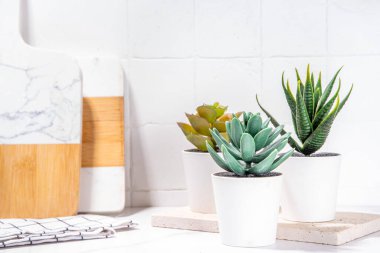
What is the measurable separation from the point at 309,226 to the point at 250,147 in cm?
20

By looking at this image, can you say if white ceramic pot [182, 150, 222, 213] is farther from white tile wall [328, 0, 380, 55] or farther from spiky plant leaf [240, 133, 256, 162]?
white tile wall [328, 0, 380, 55]

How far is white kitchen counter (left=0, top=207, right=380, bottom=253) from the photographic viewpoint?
1047mm

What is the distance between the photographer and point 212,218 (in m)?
1.21

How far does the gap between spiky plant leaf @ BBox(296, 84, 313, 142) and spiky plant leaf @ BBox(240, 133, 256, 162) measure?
6.6 inches

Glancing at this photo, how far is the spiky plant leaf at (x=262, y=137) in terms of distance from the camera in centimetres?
103

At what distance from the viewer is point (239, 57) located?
1474 mm

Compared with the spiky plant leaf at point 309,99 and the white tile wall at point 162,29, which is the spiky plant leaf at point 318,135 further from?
the white tile wall at point 162,29

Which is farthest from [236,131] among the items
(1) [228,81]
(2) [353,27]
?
(2) [353,27]

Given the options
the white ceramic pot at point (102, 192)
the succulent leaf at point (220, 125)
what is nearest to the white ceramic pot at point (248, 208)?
the succulent leaf at point (220, 125)

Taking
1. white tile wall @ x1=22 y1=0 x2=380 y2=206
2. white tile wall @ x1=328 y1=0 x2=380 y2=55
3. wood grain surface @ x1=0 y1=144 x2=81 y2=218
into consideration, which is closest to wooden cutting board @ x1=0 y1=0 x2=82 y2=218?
wood grain surface @ x1=0 y1=144 x2=81 y2=218

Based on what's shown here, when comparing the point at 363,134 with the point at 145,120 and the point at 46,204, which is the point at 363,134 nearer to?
the point at 145,120

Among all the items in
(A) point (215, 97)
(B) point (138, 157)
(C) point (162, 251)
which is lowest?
(C) point (162, 251)

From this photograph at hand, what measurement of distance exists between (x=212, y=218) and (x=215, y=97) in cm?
36

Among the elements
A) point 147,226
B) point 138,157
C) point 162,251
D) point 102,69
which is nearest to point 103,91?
point 102,69
